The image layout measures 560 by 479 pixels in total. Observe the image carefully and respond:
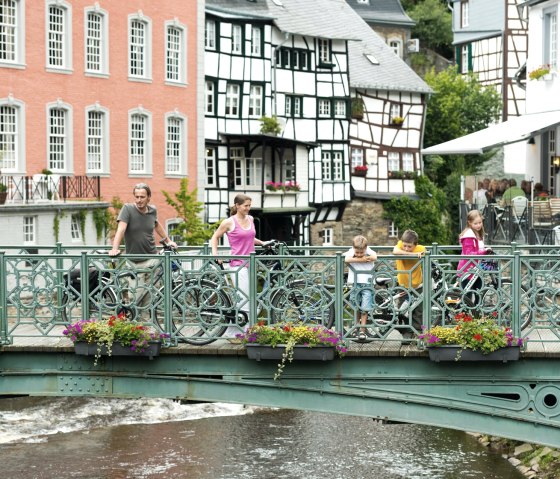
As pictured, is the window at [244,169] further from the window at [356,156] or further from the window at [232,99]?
the window at [356,156]

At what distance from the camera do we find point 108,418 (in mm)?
30672

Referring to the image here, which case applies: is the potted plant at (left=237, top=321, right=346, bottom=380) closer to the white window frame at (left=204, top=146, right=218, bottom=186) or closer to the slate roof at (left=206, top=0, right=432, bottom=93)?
the white window frame at (left=204, top=146, right=218, bottom=186)

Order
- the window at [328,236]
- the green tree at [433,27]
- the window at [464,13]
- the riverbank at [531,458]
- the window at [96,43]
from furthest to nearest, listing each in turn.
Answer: the green tree at [433,27], the window at [464,13], the window at [328,236], the window at [96,43], the riverbank at [531,458]

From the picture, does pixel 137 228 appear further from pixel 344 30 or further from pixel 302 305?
pixel 344 30

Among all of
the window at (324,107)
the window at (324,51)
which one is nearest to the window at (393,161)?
the window at (324,107)

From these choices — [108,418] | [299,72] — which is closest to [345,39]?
[299,72]

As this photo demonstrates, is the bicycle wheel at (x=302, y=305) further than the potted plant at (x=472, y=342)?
Yes

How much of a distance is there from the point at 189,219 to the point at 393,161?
63.1 ft

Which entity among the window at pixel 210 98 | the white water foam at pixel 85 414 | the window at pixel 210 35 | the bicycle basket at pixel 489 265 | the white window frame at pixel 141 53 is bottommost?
the white water foam at pixel 85 414

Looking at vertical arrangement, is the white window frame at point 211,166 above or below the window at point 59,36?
below

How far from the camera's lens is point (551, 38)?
34.2 meters

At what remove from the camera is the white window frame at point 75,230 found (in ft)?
123

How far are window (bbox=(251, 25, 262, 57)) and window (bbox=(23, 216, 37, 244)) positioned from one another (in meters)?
18.1

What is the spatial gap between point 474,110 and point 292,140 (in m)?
14.6
